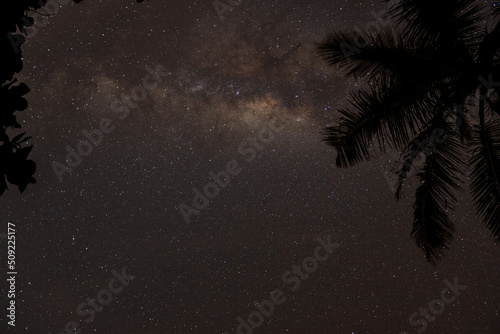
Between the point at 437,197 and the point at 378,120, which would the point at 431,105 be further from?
the point at 437,197

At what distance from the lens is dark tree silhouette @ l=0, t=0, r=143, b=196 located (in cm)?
211

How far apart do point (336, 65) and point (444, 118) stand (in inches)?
69.8

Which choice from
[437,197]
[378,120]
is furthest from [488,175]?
[378,120]

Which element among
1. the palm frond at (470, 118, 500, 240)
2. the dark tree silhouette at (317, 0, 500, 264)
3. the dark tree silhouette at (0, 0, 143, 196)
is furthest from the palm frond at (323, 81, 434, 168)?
the dark tree silhouette at (0, 0, 143, 196)

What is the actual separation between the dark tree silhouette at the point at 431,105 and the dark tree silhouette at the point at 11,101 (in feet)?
16.9

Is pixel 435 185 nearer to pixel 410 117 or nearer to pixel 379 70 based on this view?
pixel 410 117

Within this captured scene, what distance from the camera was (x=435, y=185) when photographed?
6902mm

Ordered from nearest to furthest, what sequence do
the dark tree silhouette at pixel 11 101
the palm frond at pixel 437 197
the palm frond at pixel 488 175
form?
the dark tree silhouette at pixel 11 101 → the palm frond at pixel 488 175 → the palm frond at pixel 437 197

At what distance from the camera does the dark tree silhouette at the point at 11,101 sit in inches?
83.1

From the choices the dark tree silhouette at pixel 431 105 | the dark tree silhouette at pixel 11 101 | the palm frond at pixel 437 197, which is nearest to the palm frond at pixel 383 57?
the dark tree silhouette at pixel 431 105

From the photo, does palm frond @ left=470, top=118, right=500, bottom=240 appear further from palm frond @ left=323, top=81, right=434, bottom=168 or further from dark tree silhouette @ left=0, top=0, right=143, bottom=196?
dark tree silhouette @ left=0, top=0, right=143, bottom=196

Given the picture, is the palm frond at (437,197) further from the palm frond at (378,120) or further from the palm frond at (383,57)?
the palm frond at (383,57)

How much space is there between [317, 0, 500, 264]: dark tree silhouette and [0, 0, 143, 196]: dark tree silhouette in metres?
5.17

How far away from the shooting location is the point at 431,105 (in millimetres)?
6738
